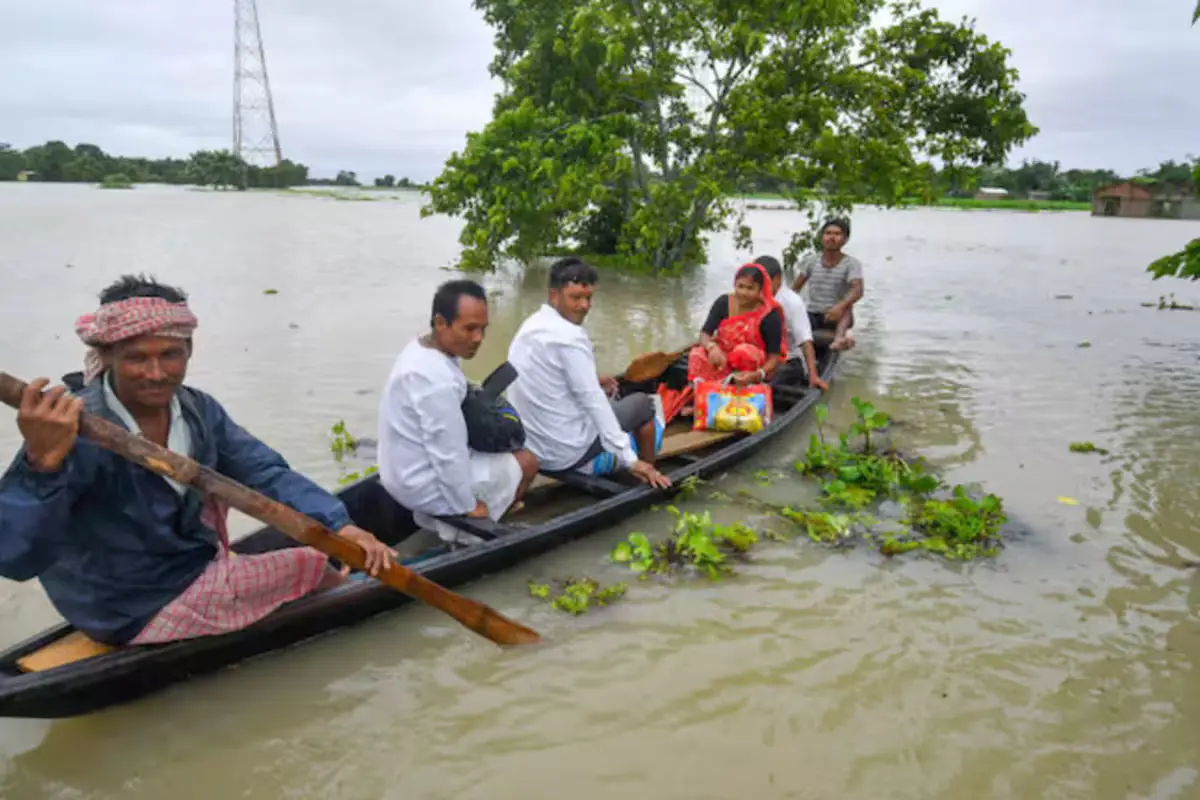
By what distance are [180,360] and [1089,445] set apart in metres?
7.09

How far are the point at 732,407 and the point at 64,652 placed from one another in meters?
4.64

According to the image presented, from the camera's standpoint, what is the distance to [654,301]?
15.4 m

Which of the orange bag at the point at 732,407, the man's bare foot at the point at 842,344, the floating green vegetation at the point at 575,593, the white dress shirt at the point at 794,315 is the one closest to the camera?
the floating green vegetation at the point at 575,593

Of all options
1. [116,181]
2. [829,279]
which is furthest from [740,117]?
[116,181]

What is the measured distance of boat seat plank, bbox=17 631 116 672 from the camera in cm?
282

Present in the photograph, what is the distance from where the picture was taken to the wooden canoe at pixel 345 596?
279 cm

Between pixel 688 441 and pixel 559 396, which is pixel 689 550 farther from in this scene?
pixel 688 441

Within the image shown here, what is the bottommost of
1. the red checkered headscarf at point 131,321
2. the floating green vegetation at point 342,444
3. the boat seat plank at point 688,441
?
the floating green vegetation at point 342,444

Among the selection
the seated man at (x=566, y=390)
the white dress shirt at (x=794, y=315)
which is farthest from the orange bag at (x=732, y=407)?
the seated man at (x=566, y=390)

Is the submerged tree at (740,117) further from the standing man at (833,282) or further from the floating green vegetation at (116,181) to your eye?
the floating green vegetation at (116,181)

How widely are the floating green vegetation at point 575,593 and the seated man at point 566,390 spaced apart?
2.83 feet

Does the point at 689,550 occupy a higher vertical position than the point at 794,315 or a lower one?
lower

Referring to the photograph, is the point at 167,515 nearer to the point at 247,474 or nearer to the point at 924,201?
the point at 247,474

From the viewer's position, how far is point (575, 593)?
164 inches
